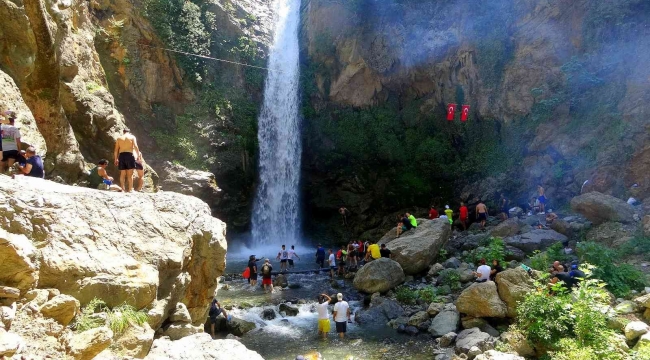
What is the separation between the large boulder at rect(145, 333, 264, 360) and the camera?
207 inches

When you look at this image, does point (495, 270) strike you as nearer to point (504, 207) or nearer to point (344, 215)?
point (504, 207)

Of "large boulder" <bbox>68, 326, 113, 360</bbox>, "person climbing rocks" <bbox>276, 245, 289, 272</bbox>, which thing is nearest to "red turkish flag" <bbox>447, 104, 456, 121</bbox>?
"person climbing rocks" <bbox>276, 245, 289, 272</bbox>

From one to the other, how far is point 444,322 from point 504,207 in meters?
11.9

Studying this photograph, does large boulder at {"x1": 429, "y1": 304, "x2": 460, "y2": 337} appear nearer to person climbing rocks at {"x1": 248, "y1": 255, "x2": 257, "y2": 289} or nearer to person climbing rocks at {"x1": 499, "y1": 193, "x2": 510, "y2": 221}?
person climbing rocks at {"x1": 248, "y1": 255, "x2": 257, "y2": 289}

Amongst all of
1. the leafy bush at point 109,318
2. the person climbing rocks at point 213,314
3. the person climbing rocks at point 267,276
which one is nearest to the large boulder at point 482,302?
the person climbing rocks at point 213,314

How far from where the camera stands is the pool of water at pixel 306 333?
34.1 feet

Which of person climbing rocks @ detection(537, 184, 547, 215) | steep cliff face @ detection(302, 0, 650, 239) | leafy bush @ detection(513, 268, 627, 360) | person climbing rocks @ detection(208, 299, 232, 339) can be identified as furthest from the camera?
person climbing rocks @ detection(537, 184, 547, 215)

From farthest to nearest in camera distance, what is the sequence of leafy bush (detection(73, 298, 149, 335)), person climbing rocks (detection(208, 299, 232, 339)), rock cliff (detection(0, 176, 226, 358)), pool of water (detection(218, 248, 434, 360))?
1. person climbing rocks (detection(208, 299, 232, 339))
2. pool of water (detection(218, 248, 434, 360))
3. leafy bush (detection(73, 298, 149, 335))
4. rock cliff (detection(0, 176, 226, 358))

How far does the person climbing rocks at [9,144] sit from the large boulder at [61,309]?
446 centimetres

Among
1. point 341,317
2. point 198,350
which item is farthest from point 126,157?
point 341,317

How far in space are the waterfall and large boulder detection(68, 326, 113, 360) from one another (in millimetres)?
20770

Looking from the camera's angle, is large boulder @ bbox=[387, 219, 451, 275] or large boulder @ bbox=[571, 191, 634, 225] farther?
large boulder @ bbox=[387, 219, 451, 275]

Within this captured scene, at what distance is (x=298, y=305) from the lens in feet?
44.4

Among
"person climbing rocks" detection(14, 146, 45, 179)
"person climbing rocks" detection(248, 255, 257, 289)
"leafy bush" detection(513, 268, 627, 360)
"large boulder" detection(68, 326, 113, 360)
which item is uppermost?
"person climbing rocks" detection(14, 146, 45, 179)
